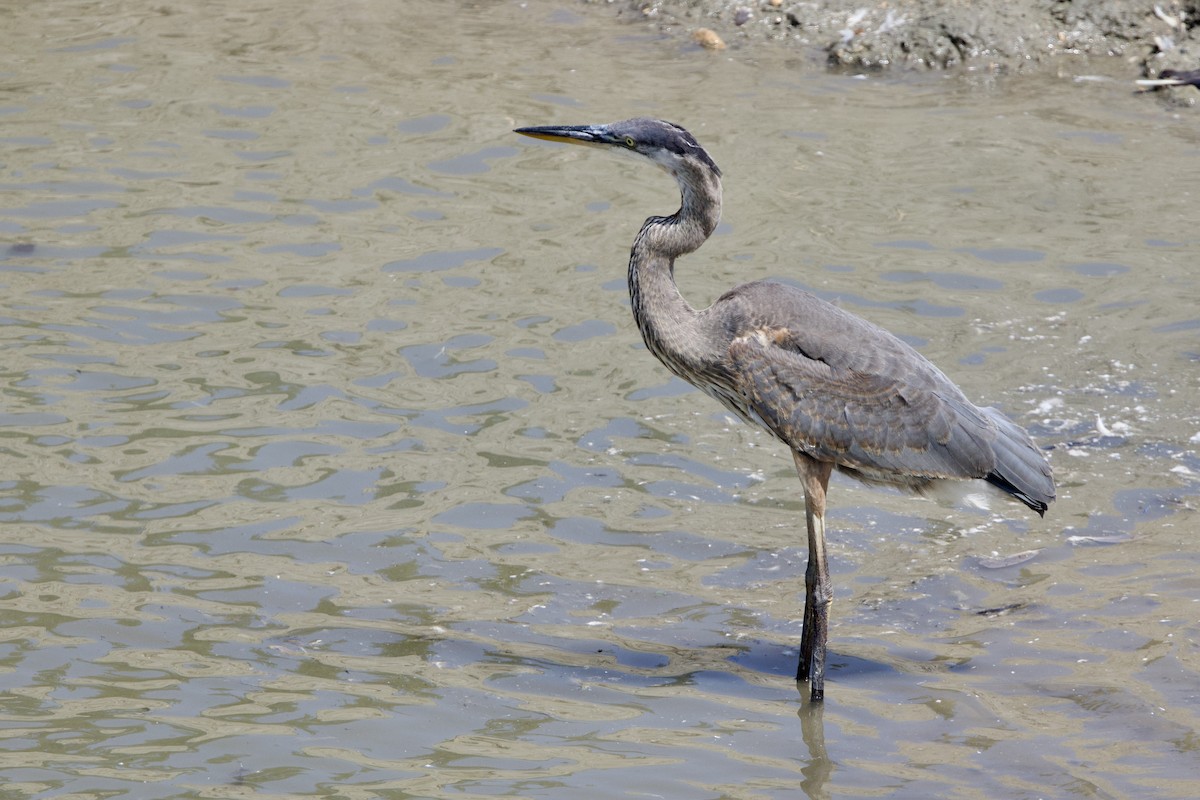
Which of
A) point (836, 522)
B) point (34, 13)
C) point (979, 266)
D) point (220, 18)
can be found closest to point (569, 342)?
point (836, 522)

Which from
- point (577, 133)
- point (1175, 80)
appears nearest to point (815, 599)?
point (577, 133)

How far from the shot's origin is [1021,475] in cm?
625

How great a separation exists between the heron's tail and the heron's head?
5.68 ft

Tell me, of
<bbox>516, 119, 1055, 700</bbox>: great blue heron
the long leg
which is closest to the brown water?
the long leg

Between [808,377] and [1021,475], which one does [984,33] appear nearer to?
[1021,475]

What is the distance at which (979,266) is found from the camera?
9.84 metres

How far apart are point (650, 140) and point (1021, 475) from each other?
216cm

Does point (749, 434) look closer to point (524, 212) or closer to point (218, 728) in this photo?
point (524, 212)

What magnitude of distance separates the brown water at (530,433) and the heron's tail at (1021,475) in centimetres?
63

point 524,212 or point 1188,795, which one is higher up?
point 524,212

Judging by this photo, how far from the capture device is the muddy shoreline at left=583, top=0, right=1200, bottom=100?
12.9 metres

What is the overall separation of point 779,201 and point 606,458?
3.52 meters

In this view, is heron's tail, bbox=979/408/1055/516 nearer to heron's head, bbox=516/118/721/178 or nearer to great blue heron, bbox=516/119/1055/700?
great blue heron, bbox=516/119/1055/700

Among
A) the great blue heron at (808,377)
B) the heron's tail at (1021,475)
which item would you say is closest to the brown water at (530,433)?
the heron's tail at (1021,475)
